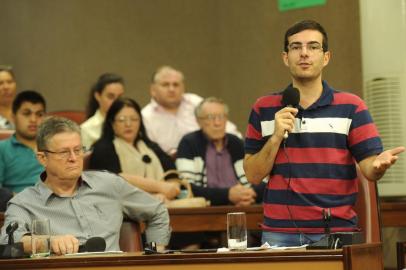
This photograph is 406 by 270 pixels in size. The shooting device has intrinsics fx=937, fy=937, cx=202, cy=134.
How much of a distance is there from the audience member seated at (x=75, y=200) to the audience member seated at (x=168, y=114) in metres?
2.51

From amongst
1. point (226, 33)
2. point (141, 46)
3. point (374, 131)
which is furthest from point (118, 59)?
point (374, 131)

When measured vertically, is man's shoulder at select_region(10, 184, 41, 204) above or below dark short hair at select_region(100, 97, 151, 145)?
below

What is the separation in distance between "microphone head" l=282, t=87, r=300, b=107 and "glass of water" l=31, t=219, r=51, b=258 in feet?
3.49

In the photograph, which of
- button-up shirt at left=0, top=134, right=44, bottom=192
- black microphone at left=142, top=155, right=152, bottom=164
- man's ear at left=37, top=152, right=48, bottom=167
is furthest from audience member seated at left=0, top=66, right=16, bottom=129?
man's ear at left=37, top=152, right=48, bottom=167

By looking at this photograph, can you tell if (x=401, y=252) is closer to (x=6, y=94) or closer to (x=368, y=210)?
(x=368, y=210)

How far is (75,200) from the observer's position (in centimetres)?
429

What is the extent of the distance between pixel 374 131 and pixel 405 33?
2010mm

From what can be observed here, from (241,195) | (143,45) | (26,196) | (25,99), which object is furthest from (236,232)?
(143,45)

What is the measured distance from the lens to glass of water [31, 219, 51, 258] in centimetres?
362

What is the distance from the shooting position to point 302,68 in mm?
3805

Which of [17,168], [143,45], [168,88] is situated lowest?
[17,168]

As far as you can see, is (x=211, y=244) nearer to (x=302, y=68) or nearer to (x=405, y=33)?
(x=405, y=33)

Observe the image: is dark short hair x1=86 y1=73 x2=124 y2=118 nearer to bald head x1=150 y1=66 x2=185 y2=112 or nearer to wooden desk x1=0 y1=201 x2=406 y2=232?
bald head x1=150 y1=66 x2=185 y2=112

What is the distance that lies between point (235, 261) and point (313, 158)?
30.6 inches
